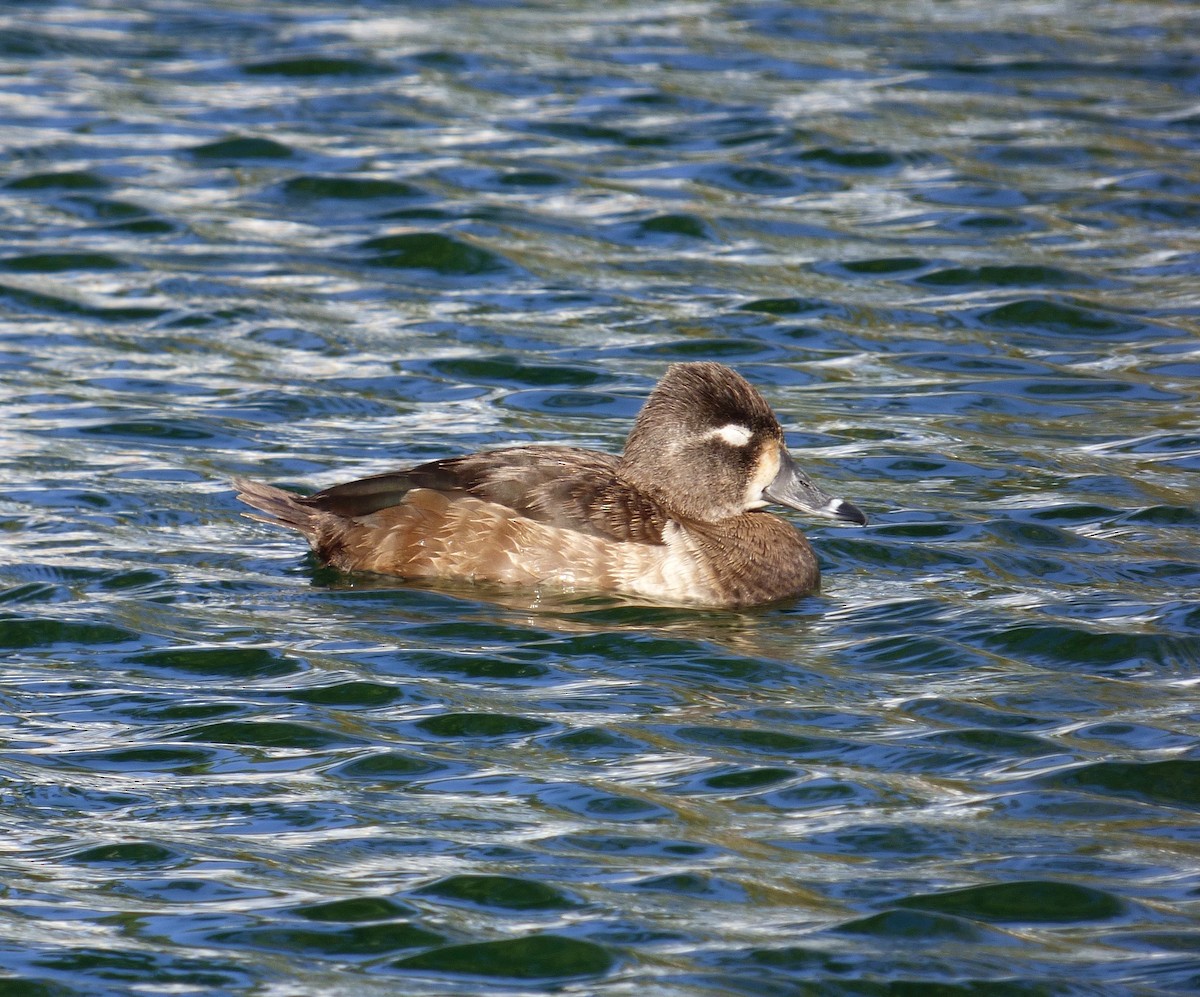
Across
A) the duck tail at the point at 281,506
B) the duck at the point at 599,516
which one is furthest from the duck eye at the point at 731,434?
the duck tail at the point at 281,506

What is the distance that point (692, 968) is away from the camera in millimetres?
5238

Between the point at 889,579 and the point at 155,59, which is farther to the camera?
the point at 155,59

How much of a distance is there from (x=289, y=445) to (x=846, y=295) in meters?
3.87

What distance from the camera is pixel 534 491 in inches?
327

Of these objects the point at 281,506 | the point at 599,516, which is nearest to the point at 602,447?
the point at 599,516

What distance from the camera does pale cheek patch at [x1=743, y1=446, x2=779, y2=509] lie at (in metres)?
8.57

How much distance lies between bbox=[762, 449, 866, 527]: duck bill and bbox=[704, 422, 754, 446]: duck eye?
219 mm

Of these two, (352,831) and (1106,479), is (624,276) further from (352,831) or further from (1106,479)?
(352,831)

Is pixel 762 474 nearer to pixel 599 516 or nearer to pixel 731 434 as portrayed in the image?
pixel 731 434

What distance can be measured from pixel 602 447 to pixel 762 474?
5.34 feet

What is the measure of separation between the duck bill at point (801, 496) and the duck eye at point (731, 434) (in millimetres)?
219

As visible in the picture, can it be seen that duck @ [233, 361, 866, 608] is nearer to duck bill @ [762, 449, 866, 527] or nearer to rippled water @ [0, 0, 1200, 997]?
duck bill @ [762, 449, 866, 527]

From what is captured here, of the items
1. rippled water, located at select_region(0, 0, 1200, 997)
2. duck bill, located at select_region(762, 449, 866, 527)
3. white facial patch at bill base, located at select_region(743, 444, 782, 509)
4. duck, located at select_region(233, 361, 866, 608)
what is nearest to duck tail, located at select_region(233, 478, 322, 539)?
duck, located at select_region(233, 361, 866, 608)

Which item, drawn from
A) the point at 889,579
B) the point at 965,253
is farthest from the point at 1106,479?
the point at 965,253
